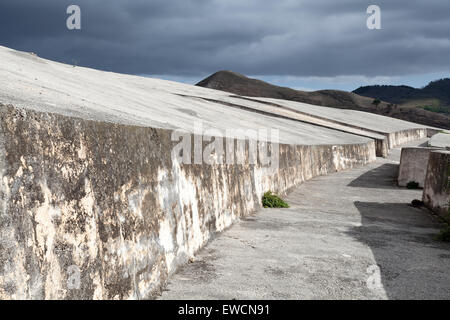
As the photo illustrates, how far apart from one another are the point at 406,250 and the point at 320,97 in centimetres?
7343

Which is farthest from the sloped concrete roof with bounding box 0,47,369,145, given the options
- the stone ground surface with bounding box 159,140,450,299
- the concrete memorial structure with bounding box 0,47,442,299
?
the stone ground surface with bounding box 159,140,450,299

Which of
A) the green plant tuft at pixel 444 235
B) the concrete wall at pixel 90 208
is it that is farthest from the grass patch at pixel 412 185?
the concrete wall at pixel 90 208

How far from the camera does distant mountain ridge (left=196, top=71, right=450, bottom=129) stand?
70188mm

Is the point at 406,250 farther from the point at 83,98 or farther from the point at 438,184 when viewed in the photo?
the point at 83,98

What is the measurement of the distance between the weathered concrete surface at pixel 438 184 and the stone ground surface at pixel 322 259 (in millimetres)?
395

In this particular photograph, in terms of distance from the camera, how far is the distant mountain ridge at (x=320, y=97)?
230ft

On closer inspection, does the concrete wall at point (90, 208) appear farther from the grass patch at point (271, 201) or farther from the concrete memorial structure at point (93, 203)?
the grass patch at point (271, 201)

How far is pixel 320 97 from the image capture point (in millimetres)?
78750

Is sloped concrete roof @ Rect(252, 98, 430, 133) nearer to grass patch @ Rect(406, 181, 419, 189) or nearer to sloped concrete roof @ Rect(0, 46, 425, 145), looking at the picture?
sloped concrete roof @ Rect(0, 46, 425, 145)

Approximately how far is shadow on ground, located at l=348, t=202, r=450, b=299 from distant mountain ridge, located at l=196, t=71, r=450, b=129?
203 feet

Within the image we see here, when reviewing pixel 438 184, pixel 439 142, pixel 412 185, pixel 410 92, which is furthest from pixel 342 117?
pixel 410 92
